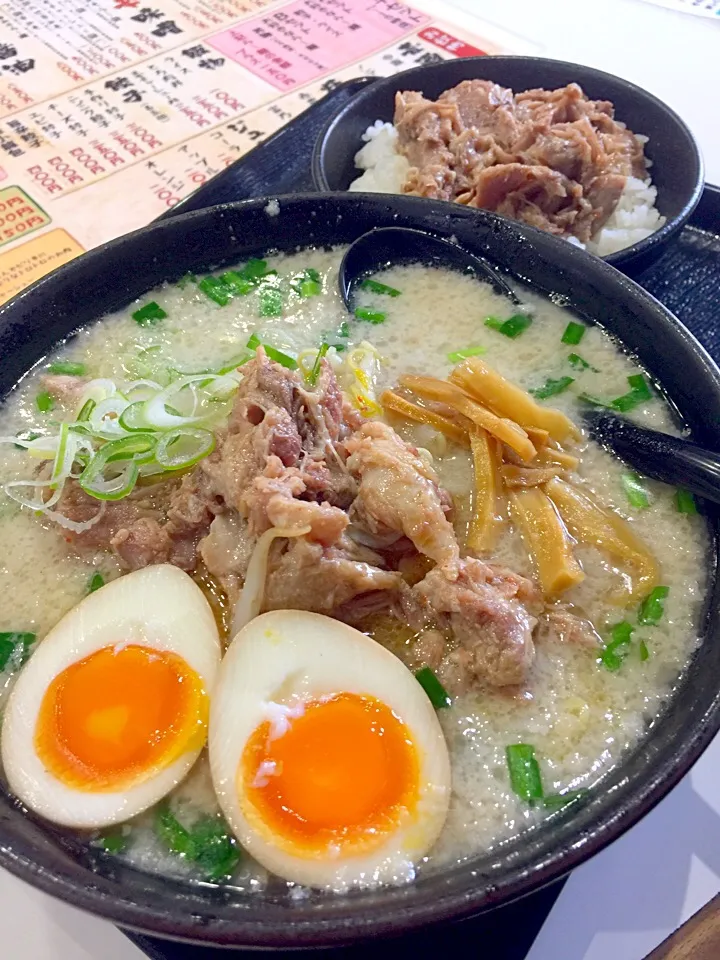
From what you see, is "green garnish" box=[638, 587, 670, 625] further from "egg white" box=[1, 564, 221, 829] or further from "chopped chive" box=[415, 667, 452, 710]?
"egg white" box=[1, 564, 221, 829]

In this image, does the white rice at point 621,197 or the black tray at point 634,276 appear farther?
the white rice at point 621,197

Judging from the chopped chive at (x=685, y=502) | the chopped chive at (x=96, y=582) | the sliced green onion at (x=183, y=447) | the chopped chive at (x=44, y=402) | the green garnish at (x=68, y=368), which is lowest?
the chopped chive at (x=44, y=402)

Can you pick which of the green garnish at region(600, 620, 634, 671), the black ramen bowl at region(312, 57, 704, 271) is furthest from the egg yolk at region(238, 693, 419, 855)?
the black ramen bowl at region(312, 57, 704, 271)

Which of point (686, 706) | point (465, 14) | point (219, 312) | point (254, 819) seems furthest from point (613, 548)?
point (465, 14)

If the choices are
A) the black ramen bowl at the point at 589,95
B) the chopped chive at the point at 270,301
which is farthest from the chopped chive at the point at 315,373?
the black ramen bowl at the point at 589,95

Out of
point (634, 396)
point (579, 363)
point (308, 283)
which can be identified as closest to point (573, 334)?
point (579, 363)

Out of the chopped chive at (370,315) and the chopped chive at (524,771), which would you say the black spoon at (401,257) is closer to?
the chopped chive at (370,315)

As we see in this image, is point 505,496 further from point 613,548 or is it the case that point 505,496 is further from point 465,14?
point 465,14
